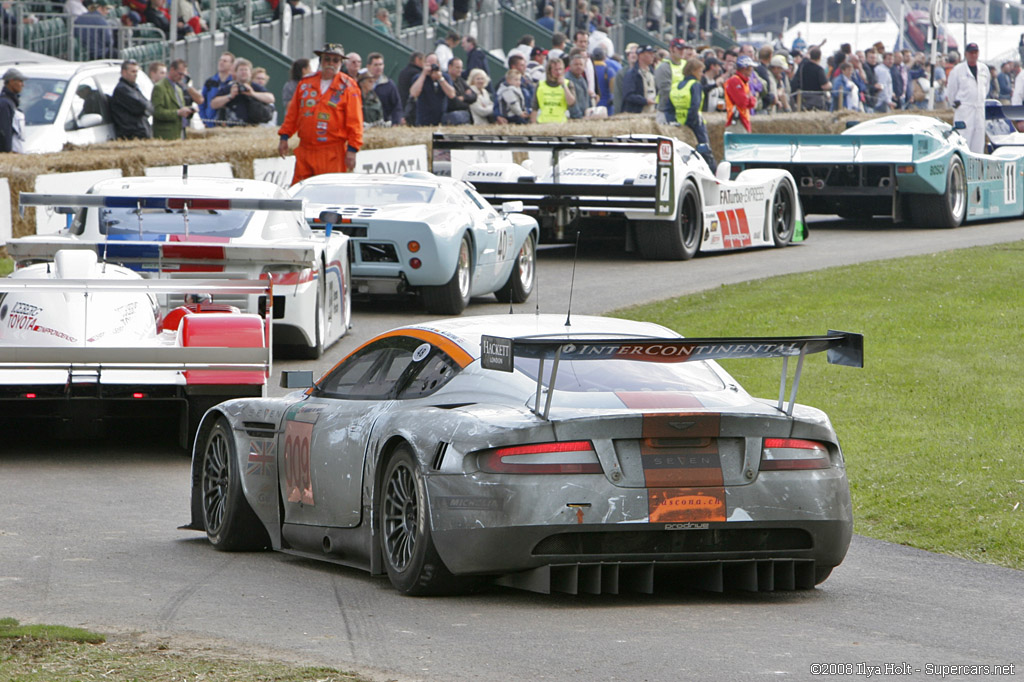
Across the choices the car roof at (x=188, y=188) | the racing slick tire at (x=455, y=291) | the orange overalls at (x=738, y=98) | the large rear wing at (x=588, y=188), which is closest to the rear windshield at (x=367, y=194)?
the racing slick tire at (x=455, y=291)

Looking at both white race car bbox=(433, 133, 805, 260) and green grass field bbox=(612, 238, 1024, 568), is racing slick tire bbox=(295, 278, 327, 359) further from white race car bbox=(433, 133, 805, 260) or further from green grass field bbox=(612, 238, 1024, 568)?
white race car bbox=(433, 133, 805, 260)

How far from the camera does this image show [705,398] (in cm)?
648

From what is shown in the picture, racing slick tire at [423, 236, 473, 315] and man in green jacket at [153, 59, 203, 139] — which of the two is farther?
man in green jacket at [153, 59, 203, 139]

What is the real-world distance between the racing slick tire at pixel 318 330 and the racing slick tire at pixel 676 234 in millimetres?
7427

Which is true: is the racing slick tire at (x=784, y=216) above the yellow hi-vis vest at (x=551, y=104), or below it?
below

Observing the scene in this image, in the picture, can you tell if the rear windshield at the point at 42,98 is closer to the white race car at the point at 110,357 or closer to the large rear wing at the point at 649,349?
the white race car at the point at 110,357

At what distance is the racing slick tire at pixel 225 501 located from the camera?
7695mm

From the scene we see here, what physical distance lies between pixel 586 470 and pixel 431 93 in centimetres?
2054

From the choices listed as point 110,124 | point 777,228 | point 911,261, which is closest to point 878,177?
point 777,228

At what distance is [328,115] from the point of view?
59.5ft

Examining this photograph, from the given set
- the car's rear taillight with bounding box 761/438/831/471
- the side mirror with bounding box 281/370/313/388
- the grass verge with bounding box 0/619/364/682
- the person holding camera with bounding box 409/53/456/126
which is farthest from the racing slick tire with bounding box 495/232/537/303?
the grass verge with bounding box 0/619/364/682

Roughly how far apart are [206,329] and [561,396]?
4.46 metres

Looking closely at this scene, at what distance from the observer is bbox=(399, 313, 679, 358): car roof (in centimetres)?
692

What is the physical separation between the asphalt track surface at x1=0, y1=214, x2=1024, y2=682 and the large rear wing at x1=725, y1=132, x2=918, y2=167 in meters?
16.2
